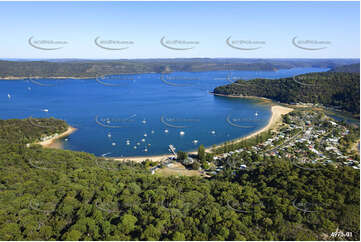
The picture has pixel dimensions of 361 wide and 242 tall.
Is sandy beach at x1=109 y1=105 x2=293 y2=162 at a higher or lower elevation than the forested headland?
lower

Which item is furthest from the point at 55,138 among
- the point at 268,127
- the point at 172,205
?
the point at 268,127

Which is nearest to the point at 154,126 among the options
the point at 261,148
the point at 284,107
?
the point at 261,148

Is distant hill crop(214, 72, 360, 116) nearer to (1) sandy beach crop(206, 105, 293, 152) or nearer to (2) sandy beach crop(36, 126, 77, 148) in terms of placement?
(1) sandy beach crop(206, 105, 293, 152)

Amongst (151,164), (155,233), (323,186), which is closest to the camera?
(155,233)

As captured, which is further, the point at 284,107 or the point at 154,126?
the point at 284,107

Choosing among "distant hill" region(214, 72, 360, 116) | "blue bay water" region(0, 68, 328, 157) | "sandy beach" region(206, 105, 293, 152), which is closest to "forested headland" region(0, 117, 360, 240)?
"blue bay water" region(0, 68, 328, 157)

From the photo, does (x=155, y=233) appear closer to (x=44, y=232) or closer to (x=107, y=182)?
(x=44, y=232)

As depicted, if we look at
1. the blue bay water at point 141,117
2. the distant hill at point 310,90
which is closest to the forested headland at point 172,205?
the blue bay water at point 141,117
